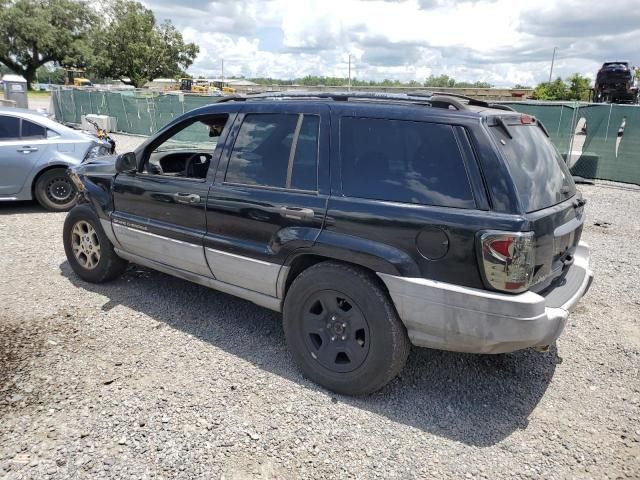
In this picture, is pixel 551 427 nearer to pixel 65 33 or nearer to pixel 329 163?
pixel 329 163

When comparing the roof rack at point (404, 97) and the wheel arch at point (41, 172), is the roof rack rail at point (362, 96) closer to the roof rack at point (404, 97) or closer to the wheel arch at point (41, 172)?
the roof rack at point (404, 97)

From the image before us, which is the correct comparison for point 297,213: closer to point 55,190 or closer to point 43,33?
point 55,190

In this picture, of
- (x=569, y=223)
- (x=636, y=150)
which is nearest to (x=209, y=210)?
(x=569, y=223)

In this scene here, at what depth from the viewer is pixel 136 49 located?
6059 centimetres

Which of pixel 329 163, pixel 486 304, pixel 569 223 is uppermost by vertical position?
pixel 329 163

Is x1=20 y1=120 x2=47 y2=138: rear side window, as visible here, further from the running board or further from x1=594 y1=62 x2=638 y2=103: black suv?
x1=594 y1=62 x2=638 y2=103: black suv

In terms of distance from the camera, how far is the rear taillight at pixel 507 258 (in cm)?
261

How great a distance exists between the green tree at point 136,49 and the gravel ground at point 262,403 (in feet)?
212

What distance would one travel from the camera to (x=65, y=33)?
64.8m

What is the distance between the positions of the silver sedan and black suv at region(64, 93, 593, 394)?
4.70 metres

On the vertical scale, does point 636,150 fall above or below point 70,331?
above

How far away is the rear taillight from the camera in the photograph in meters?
2.61

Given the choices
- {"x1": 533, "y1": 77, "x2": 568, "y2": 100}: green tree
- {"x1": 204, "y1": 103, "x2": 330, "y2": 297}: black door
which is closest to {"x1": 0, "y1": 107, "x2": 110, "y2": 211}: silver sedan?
{"x1": 204, "y1": 103, "x2": 330, "y2": 297}: black door

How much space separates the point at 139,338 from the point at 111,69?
67.1 metres
